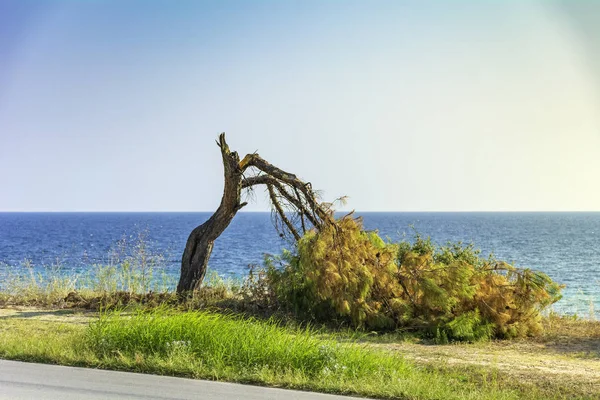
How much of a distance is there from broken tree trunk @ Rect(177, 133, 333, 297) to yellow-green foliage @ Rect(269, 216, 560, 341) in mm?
976

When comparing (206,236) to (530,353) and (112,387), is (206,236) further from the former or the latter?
(112,387)

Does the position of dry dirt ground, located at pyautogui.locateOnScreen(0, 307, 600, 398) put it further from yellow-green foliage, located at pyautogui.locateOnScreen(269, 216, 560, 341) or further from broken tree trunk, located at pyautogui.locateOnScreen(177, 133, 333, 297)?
broken tree trunk, located at pyautogui.locateOnScreen(177, 133, 333, 297)

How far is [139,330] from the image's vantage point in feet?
29.0

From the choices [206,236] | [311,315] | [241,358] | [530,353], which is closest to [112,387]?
[241,358]

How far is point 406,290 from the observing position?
12750mm

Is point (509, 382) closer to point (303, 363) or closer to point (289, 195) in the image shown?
point (303, 363)

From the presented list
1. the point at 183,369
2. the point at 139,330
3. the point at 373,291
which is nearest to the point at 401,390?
the point at 183,369

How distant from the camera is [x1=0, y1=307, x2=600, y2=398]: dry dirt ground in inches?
324

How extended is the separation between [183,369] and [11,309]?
7.38 metres

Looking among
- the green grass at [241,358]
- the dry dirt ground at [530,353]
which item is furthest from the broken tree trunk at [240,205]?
the green grass at [241,358]

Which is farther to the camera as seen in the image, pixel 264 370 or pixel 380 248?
pixel 380 248

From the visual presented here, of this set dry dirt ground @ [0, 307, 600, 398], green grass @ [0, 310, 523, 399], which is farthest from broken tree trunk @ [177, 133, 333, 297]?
green grass @ [0, 310, 523, 399]

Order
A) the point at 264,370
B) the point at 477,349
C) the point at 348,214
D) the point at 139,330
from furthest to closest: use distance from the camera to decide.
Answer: the point at 348,214
the point at 477,349
the point at 139,330
the point at 264,370

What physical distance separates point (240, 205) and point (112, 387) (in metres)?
7.75
